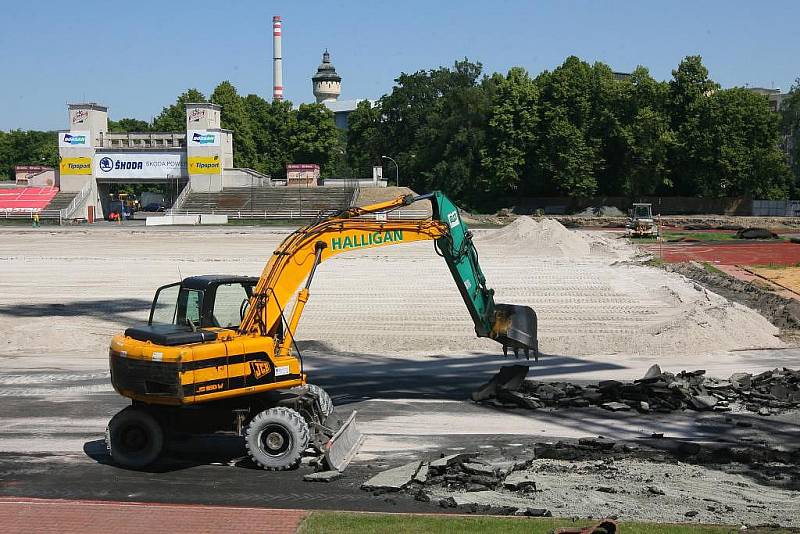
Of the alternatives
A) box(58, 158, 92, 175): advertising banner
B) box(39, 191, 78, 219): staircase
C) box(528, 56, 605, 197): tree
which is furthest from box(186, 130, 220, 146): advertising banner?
box(528, 56, 605, 197): tree

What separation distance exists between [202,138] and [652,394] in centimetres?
6861

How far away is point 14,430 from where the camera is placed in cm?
1594

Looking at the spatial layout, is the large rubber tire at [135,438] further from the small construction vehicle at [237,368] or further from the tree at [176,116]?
the tree at [176,116]

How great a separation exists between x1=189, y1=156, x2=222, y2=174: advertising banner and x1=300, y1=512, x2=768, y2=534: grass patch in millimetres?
73634

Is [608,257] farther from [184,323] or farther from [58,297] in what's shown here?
[184,323]

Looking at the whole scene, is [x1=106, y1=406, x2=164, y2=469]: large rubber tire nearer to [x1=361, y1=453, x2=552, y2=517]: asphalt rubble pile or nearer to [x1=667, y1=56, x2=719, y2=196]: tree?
[x1=361, y1=453, x2=552, y2=517]: asphalt rubble pile

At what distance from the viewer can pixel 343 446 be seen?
1382cm

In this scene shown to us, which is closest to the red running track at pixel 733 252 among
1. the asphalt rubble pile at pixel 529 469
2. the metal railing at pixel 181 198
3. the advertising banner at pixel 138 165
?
the asphalt rubble pile at pixel 529 469

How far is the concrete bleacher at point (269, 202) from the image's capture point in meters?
79.6

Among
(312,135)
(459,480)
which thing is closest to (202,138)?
(312,135)

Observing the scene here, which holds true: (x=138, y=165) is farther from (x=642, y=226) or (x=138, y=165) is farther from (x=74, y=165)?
(x=642, y=226)

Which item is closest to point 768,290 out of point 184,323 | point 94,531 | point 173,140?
point 184,323

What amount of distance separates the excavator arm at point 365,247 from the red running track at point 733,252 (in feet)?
104

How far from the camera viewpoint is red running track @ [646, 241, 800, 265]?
4572 centimetres
